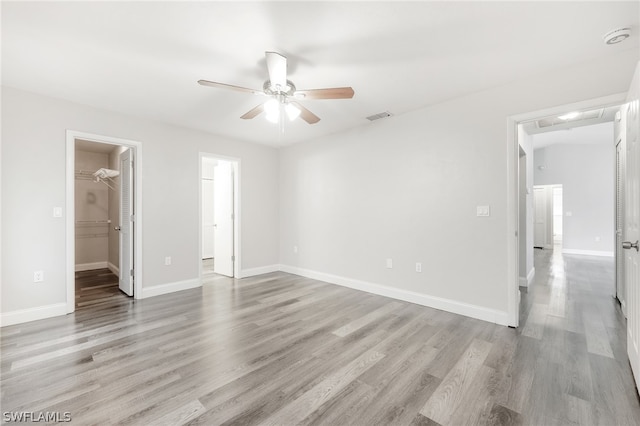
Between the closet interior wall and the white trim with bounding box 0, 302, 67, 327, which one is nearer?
the white trim with bounding box 0, 302, 67, 327

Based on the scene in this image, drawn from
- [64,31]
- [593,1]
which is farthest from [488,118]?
Answer: [64,31]

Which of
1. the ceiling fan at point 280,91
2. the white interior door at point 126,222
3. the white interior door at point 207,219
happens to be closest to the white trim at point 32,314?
the white interior door at point 126,222

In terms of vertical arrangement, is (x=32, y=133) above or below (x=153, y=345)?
above

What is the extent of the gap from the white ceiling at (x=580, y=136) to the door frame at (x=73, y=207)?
8.32m

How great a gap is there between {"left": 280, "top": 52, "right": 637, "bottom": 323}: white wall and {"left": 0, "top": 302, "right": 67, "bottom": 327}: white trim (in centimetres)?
349

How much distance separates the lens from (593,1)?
5.72 ft

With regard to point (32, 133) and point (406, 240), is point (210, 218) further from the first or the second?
point (406, 240)

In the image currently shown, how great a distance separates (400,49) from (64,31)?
2607mm

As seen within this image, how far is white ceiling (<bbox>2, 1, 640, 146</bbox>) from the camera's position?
1.82m

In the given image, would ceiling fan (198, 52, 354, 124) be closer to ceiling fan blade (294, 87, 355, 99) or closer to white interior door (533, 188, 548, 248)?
ceiling fan blade (294, 87, 355, 99)

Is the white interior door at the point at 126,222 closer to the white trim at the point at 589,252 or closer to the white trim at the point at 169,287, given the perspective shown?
the white trim at the point at 169,287

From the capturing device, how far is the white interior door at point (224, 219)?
5195 millimetres

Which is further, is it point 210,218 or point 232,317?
point 210,218

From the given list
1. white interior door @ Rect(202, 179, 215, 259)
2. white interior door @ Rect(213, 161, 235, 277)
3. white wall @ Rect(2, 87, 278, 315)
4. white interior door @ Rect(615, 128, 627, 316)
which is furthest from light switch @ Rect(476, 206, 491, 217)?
white interior door @ Rect(202, 179, 215, 259)
